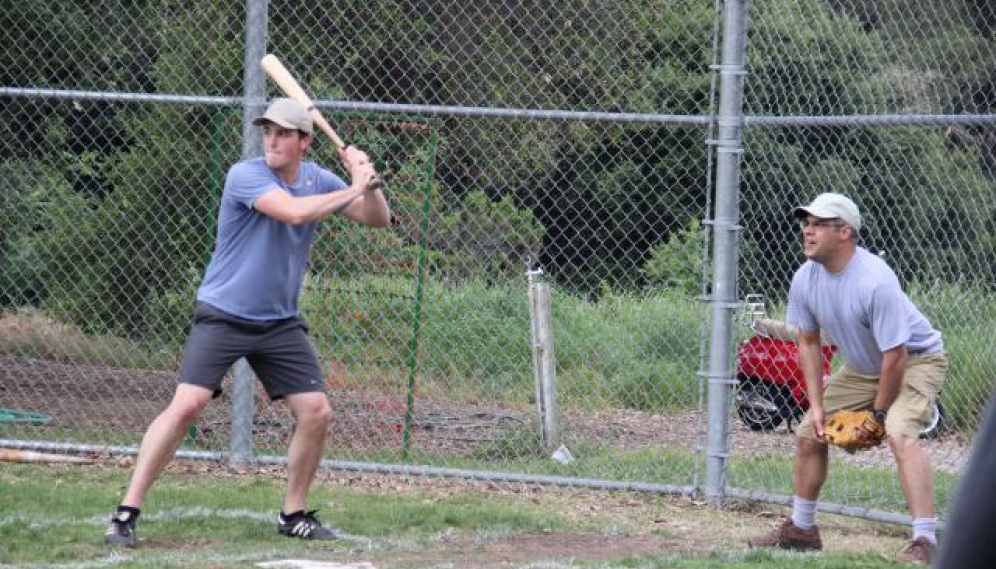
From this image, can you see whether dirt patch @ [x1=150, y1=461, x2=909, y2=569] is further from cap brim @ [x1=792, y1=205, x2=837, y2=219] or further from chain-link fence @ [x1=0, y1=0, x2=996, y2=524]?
cap brim @ [x1=792, y1=205, x2=837, y2=219]

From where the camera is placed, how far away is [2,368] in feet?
37.2

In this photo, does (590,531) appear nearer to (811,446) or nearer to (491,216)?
(811,446)

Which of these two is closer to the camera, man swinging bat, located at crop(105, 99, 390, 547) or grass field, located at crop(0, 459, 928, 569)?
grass field, located at crop(0, 459, 928, 569)

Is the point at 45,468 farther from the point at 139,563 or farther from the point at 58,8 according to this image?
the point at 58,8

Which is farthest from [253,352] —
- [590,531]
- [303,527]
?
[590,531]

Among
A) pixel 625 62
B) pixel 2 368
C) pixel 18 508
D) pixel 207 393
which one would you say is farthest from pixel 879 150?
pixel 2 368

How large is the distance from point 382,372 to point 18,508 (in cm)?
285

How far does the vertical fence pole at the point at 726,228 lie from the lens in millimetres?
7547

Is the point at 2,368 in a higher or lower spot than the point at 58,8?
lower

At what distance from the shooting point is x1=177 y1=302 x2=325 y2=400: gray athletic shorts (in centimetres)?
604

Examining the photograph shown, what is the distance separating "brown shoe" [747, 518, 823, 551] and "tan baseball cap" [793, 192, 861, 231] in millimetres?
1412

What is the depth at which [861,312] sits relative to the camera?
6.23 metres

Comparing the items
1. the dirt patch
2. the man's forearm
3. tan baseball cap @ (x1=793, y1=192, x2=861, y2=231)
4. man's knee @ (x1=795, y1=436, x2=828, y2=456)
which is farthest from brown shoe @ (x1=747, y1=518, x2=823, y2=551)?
tan baseball cap @ (x1=793, y1=192, x2=861, y2=231)

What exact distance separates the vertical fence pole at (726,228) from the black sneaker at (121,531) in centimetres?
327
